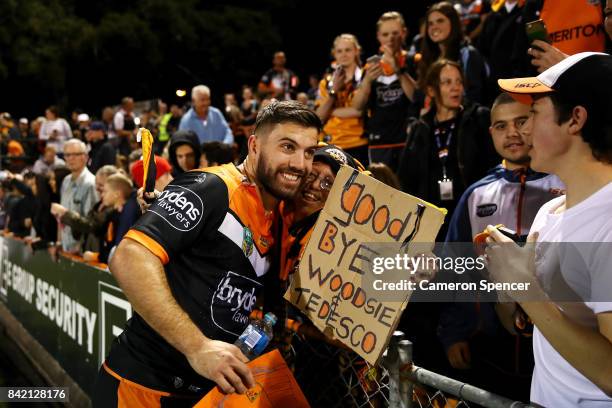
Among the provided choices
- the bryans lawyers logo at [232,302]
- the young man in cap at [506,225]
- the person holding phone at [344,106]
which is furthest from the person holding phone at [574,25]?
the person holding phone at [344,106]

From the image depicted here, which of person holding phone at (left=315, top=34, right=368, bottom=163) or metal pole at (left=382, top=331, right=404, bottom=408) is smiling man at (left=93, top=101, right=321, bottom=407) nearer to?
metal pole at (left=382, top=331, right=404, bottom=408)

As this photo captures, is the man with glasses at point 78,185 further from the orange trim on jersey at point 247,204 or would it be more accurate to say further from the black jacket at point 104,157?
the orange trim on jersey at point 247,204

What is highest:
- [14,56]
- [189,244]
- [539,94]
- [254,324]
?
[14,56]

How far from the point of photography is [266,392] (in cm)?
274

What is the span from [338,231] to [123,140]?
13471 mm

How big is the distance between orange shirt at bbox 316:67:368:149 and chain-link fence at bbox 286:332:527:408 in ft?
11.9

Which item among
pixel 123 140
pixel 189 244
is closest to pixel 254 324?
pixel 189 244

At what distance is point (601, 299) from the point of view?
1.80m

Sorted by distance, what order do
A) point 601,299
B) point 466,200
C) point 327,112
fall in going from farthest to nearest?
point 327,112, point 466,200, point 601,299

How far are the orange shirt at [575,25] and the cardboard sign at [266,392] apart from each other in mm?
2473

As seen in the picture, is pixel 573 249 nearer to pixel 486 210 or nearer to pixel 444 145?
pixel 486 210

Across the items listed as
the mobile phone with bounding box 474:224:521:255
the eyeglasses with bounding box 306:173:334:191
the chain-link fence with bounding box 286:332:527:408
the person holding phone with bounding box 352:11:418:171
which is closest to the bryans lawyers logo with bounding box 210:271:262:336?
the chain-link fence with bounding box 286:332:527:408

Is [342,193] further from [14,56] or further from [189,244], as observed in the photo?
[14,56]

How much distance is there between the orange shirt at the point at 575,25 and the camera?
3928 millimetres
